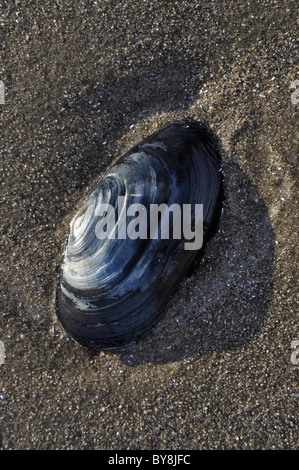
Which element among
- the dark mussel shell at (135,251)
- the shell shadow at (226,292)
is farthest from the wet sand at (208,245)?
the dark mussel shell at (135,251)

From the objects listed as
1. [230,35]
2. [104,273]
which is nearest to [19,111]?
[104,273]

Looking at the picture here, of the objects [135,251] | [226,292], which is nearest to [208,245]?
[226,292]

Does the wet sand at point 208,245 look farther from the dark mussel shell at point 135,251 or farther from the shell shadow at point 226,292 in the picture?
the dark mussel shell at point 135,251

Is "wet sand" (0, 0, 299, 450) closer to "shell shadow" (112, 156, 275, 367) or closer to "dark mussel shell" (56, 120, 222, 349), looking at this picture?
"shell shadow" (112, 156, 275, 367)

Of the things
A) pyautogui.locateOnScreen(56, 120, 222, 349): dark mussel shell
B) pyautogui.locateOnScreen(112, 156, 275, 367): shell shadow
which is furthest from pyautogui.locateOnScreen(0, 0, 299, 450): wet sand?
pyautogui.locateOnScreen(56, 120, 222, 349): dark mussel shell

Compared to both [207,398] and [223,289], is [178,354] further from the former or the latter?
[223,289]

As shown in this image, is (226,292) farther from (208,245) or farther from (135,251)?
(135,251)
